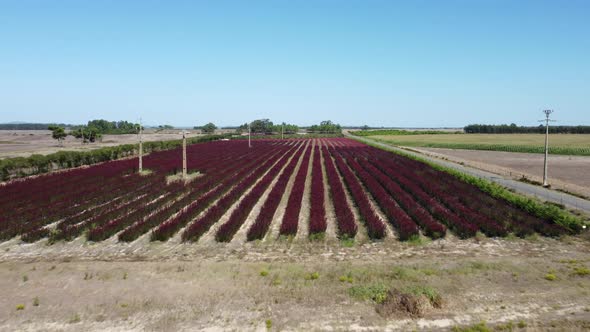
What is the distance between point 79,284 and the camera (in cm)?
810

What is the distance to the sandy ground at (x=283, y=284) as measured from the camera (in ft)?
21.6

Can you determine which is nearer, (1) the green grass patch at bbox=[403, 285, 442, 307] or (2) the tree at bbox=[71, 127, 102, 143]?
(1) the green grass patch at bbox=[403, 285, 442, 307]

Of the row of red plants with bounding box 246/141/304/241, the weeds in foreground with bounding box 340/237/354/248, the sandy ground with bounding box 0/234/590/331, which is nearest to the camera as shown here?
the sandy ground with bounding box 0/234/590/331

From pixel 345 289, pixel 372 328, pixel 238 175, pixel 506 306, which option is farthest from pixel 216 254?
pixel 238 175

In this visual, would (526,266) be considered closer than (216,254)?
Yes

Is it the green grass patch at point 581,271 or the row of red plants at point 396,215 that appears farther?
the row of red plants at point 396,215

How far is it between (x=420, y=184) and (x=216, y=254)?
1446cm

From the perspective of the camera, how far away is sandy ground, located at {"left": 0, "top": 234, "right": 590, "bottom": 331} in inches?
259

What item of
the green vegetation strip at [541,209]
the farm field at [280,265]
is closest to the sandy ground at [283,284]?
the farm field at [280,265]

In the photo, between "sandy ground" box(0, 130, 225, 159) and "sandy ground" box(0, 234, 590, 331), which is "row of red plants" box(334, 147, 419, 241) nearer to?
"sandy ground" box(0, 234, 590, 331)

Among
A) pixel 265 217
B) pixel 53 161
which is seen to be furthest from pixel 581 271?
pixel 53 161

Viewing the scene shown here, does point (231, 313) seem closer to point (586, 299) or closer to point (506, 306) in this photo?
point (506, 306)

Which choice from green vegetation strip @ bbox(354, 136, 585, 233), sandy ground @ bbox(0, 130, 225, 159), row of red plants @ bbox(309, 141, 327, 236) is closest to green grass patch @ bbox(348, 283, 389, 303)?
row of red plants @ bbox(309, 141, 327, 236)

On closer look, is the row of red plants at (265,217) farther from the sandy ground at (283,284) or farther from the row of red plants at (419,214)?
the row of red plants at (419,214)
